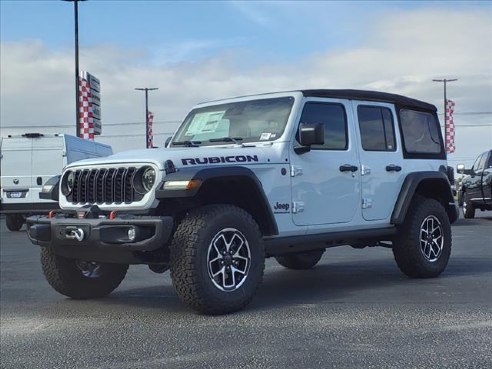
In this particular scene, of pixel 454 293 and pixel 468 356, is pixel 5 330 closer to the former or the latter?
pixel 468 356

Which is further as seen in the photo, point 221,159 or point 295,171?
point 295,171

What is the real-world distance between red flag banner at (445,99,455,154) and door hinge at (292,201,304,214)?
133 feet

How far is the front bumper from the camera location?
5.34 metres

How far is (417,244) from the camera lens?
7.45 m

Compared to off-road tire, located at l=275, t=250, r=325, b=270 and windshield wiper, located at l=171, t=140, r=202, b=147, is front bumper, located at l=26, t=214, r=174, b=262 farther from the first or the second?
off-road tire, located at l=275, t=250, r=325, b=270

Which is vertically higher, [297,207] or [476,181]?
[476,181]

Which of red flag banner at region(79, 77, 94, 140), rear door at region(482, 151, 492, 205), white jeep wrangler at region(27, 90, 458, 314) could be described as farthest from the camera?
red flag banner at region(79, 77, 94, 140)

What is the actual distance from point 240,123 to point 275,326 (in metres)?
2.33

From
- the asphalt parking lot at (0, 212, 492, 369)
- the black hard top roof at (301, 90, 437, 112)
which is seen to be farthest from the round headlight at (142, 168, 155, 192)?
the black hard top roof at (301, 90, 437, 112)

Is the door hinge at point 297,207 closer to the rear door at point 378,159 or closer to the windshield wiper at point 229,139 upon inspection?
the windshield wiper at point 229,139

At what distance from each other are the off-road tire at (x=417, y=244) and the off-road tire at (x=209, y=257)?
2270mm

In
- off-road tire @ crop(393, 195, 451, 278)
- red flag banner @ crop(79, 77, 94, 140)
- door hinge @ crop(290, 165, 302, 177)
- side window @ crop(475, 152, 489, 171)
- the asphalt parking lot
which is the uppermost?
red flag banner @ crop(79, 77, 94, 140)

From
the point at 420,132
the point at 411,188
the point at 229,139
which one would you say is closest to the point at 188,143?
the point at 229,139

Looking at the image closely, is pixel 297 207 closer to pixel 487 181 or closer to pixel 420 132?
pixel 420 132
